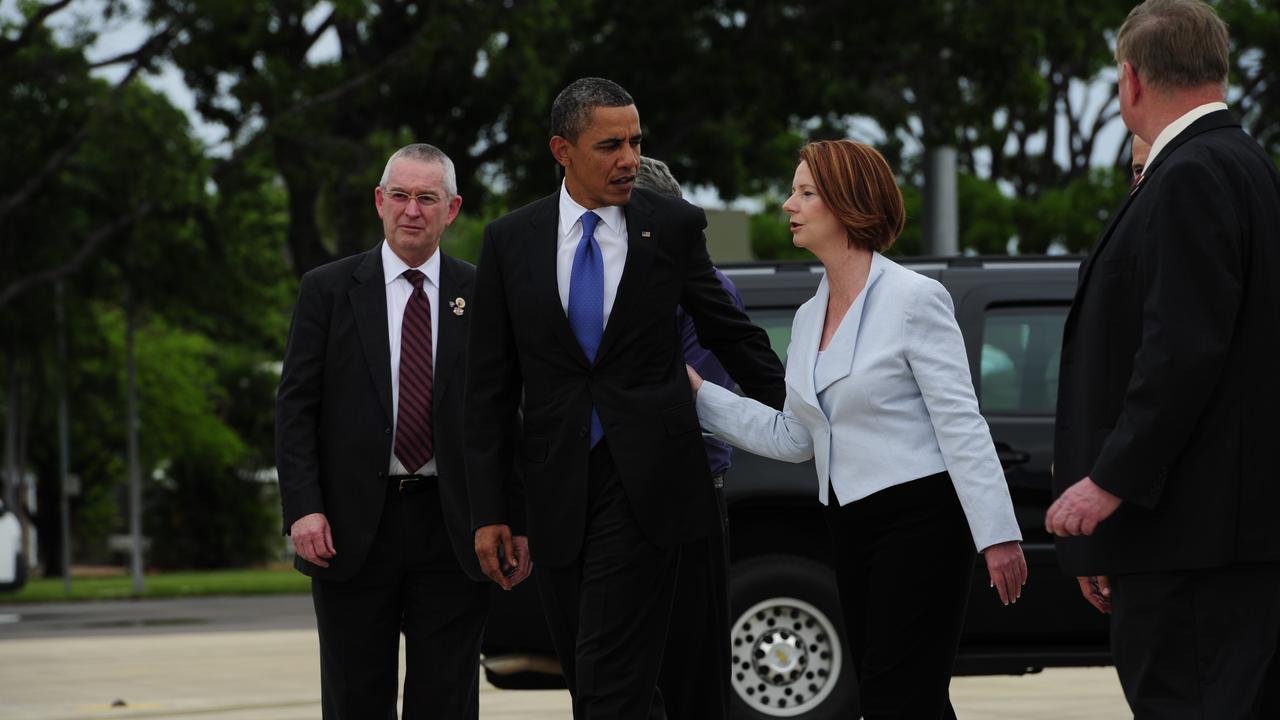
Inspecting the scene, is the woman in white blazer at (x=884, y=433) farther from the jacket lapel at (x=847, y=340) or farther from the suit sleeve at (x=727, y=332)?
the suit sleeve at (x=727, y=332)

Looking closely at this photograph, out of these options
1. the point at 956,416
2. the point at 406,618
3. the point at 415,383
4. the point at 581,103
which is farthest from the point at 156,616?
the point at 956,416

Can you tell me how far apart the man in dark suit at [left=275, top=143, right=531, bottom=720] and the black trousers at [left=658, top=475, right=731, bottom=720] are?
2.25ft

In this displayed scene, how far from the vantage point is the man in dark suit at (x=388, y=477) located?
5445 mm

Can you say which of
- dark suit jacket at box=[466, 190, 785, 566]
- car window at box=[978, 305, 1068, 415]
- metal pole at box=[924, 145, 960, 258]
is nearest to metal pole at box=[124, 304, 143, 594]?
metal pole at box=[924, 145, 960, 258]

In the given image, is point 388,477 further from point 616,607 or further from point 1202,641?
point 1202,641

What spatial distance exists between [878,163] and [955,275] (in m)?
3.61

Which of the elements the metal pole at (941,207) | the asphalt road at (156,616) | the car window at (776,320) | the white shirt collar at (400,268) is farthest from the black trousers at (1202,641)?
the asphalt road at (156,616)

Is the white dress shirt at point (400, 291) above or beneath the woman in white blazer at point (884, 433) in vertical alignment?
above

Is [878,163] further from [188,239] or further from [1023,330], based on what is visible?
[188,239]

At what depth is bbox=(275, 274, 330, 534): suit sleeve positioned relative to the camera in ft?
17.9

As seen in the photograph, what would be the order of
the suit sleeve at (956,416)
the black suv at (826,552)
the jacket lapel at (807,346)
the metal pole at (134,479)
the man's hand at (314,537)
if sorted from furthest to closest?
the metal pole at (134,479), the black suv at (826,552), the man's hand at (314,537), the jacket lapel at (807,346), the suit sleeve at (956,416)

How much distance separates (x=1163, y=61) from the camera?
4.03m

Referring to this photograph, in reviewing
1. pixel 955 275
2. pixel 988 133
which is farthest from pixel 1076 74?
pixel 955 275

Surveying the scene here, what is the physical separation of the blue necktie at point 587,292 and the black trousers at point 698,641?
0.55m
